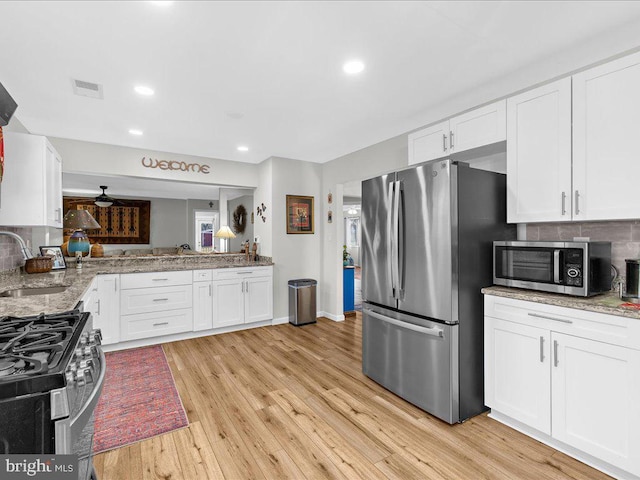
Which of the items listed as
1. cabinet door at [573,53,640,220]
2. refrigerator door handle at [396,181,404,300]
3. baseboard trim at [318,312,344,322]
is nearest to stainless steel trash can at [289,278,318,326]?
baseboard trim at [318,312,344,322]

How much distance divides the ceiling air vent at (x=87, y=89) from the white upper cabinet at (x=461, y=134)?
8.79ft

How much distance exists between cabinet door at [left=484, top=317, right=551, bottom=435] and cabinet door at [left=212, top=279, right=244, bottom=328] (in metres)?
3.09

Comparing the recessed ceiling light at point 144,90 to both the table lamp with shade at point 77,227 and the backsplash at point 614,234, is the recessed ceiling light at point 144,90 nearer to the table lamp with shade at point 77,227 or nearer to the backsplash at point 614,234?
the table lamp with shade at point 77,227

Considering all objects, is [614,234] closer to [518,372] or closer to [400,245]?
[518,372]

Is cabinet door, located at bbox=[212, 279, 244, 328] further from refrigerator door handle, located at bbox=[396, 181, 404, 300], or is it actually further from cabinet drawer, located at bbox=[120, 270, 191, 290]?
refrigerator door handle, located at bbox=[396, 181, 404, 300]

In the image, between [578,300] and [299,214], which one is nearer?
[578,300]

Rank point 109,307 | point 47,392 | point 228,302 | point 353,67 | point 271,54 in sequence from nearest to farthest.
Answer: point 47,392
point 271,54
point 353,67
point 109,307
point 228,302

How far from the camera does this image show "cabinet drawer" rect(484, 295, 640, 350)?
5.34 feet

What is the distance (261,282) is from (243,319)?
55cm

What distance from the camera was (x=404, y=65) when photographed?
2203 mm

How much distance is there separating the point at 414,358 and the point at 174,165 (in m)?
3.82

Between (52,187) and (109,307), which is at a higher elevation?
(52,187)

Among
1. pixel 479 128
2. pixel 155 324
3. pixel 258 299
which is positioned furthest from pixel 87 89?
pixel 479 128

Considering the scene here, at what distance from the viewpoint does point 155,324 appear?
3836mm
